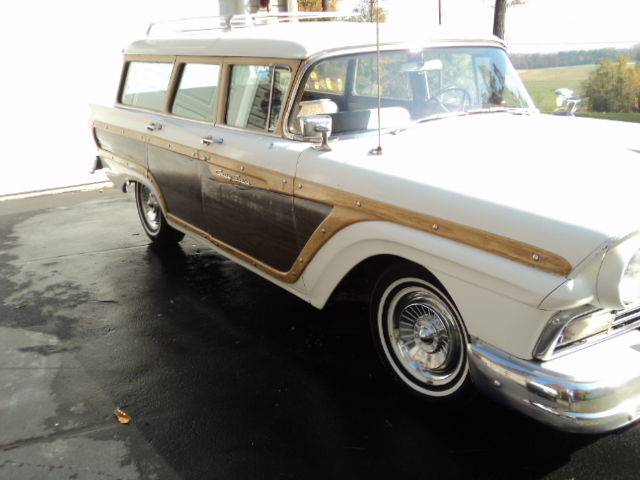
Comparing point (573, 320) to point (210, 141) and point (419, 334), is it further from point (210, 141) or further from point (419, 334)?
point (210, 141)

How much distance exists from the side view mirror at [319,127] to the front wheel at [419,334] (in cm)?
75

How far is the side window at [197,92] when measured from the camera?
4.22 metres

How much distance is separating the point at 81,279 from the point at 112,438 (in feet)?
8.24

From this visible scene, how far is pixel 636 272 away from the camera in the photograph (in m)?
2.24

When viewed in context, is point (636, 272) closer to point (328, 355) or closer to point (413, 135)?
point (413, 135)

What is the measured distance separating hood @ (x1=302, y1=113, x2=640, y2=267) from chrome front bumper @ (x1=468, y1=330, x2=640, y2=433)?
18.1 inches

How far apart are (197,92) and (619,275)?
3.25m

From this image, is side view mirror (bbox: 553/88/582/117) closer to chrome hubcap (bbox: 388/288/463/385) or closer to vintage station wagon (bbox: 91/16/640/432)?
vintage station wagon (bbox: 91/16/640/432)

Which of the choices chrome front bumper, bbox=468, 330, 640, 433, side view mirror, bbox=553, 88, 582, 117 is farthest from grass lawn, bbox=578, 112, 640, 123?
chrome front bumper, bbox=468, 330, 640, 433

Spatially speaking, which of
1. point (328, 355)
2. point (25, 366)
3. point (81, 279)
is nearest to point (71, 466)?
point (25, 366)

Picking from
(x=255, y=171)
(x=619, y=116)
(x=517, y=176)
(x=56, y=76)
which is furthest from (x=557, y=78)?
(x=517, y=176)

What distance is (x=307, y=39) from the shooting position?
3.58 meters

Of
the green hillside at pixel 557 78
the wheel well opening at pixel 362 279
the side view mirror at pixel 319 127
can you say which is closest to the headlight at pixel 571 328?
the wheel well opening at pixel 362 279

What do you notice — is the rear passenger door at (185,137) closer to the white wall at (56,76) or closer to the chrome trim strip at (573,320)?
the chrome trim strip at (573,320)
